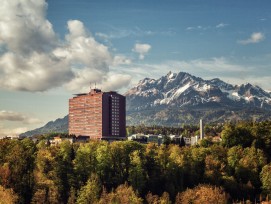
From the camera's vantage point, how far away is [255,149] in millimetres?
180875

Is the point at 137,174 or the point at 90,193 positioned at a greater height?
the point at 137,174

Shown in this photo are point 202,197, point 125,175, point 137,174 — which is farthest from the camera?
point 125,175

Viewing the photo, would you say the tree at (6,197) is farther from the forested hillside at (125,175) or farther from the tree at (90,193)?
the tree at (90,193)

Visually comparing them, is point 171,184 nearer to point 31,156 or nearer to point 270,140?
point 31,156

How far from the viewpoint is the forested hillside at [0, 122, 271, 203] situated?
119m

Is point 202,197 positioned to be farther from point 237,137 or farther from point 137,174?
point 237,137

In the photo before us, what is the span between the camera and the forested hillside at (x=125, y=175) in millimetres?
119062

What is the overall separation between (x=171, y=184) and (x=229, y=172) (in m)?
31.7

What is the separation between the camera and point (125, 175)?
139125mm

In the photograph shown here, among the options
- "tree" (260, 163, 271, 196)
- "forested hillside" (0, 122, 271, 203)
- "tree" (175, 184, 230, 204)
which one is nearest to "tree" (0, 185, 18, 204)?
"forested hillside" (0, 122, 271, 203)

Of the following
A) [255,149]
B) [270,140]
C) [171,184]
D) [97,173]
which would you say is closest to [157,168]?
[171,184]

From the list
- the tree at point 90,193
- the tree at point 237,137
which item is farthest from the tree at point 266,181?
the tree at point 90,193

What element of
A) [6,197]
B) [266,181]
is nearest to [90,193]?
[6,197]

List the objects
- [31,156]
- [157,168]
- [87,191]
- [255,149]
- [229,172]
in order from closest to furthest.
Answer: [87,191] < [31,156] < [157,168] < [229,172] < [255,149]
